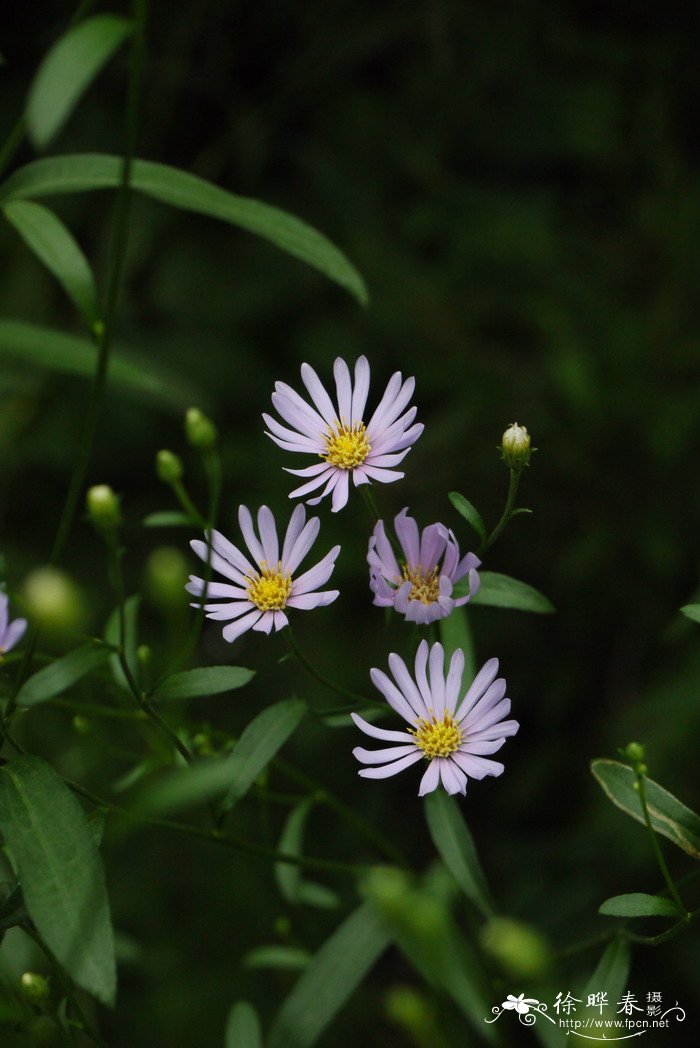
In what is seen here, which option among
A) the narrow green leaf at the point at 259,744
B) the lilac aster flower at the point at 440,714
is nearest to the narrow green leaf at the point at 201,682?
the narrow green leaf at the point at 259,744

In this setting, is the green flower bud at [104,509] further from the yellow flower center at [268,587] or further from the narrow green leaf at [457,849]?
the narrow green leaf at [457,849]

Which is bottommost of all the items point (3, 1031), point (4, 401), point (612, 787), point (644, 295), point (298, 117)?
point (3, 1031)

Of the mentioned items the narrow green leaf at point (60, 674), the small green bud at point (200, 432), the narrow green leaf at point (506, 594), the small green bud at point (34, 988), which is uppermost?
the narrow green leaf at point (506, 594)

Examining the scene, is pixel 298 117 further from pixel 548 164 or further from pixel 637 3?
pixel 637 3

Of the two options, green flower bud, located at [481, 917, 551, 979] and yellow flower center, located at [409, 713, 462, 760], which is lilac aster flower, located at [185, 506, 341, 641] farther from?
green flower bud, located at [481, 917, 551, 979]

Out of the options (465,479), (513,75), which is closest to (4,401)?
(465,479)

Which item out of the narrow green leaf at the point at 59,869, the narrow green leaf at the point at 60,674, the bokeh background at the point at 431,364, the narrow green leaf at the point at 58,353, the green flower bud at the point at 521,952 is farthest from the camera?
the bokeh background at the point at 431,364

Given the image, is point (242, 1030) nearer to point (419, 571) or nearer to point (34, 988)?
point (34, 988)
